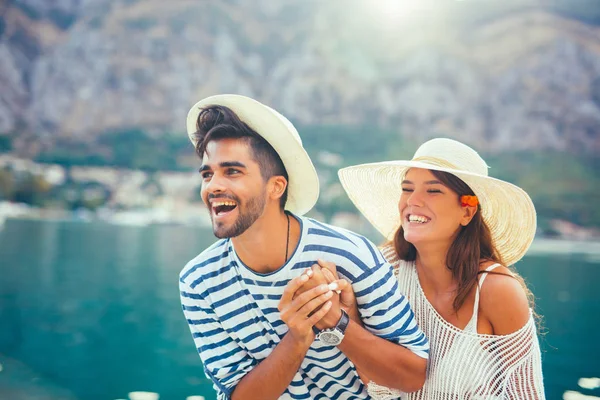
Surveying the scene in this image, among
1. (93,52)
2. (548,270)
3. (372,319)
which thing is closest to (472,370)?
(372,319)

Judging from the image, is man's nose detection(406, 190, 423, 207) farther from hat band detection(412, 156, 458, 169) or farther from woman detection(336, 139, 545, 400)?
hat band detection(412, 156, 458, 169)

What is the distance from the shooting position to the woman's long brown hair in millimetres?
2904

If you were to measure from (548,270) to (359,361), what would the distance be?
36.4m

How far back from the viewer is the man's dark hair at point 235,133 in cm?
245

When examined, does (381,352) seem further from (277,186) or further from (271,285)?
(277,186)

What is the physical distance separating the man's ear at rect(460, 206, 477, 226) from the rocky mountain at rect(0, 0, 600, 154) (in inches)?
4234

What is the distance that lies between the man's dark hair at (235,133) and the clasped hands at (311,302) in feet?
1.56

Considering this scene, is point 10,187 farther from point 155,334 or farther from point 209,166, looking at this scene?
point 209,166


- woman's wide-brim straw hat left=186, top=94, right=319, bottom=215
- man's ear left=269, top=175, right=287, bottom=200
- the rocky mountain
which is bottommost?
man's ear left=269, top=175, right=287, bottom=200

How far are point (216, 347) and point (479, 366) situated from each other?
3.98ft

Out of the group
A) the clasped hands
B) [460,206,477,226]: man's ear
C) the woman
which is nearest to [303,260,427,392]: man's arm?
the clasped hands

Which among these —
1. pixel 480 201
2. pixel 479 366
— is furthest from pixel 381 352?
pixel 480 201

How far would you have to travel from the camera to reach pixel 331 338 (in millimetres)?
2344

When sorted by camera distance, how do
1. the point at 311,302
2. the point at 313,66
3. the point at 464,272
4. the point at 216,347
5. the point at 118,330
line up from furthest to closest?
the point at 313,66
the point at 118,330
the point at 464,272
the point at 216,347
the point at 311,302
